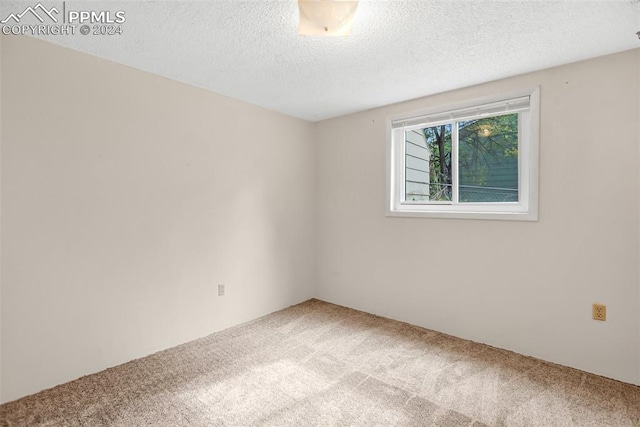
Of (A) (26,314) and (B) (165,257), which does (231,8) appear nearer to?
(B) (165,257)

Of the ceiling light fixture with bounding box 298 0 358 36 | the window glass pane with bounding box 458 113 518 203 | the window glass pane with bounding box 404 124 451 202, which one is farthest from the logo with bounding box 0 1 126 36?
the window glass pane with bounding box 458 113 518 203

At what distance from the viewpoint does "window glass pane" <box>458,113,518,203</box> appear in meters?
2.65

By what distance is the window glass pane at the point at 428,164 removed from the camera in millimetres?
3062

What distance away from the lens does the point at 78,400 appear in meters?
1.88

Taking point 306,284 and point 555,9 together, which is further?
point 306,284

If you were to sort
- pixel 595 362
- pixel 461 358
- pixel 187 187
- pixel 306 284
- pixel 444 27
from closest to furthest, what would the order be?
pixel 444 27 → pixel 595 362 → pixel 461 358 → pixel 187 187 → pixel 306 284

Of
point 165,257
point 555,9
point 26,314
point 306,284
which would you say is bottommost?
point 306,284

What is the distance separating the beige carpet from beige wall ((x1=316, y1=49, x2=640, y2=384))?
214 mm

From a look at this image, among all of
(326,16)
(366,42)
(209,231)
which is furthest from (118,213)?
(366,42)

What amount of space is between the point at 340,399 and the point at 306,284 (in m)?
1.92

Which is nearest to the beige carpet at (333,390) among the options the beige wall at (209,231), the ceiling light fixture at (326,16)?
the beige wall at (209,231)

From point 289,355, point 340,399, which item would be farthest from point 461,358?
point 289,355

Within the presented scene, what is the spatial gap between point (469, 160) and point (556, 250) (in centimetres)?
101

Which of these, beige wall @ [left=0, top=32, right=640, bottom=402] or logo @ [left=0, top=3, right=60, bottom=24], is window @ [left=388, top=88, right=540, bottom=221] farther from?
logo @ [left=0, top=3, right=60, bottom=24]
